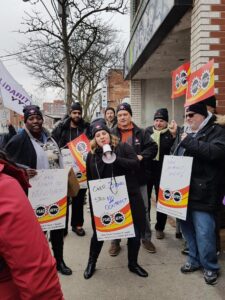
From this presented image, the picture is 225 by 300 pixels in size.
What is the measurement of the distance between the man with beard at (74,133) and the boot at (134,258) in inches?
61.3

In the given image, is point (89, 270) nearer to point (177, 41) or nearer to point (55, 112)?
point (177, 41)

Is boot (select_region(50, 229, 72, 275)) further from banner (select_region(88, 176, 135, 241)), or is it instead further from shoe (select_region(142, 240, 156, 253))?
shoe (select_region(142, 240, 156, 253))

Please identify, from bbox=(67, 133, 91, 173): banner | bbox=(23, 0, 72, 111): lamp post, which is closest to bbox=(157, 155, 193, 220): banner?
bbox=(67, 133, 91, 173): banner

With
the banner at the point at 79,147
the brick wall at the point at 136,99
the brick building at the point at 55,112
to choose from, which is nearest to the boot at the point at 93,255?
the banner at the point at 79,147

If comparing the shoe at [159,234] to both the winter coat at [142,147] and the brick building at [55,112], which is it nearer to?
the winter coat at [142,147]

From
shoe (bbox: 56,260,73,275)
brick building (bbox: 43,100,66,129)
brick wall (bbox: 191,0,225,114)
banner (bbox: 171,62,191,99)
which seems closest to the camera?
shoe (bbox: 56,260,73,275)

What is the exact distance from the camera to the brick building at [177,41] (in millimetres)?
4457

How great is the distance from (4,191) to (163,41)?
601cm

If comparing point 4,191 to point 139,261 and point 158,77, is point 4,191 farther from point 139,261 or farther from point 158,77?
point 158,77

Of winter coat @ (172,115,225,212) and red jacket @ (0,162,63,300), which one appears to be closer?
red jacket @ (0,162,63,300)

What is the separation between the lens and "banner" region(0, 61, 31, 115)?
147 inches

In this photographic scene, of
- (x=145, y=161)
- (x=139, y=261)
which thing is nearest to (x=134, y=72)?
(x=145, y=161)

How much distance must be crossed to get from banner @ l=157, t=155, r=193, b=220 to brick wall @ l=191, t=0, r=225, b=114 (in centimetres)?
120

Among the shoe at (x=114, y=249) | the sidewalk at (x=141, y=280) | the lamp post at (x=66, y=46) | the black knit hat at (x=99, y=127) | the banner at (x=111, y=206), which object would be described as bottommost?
the sidewalk at (x=141, y=280)
